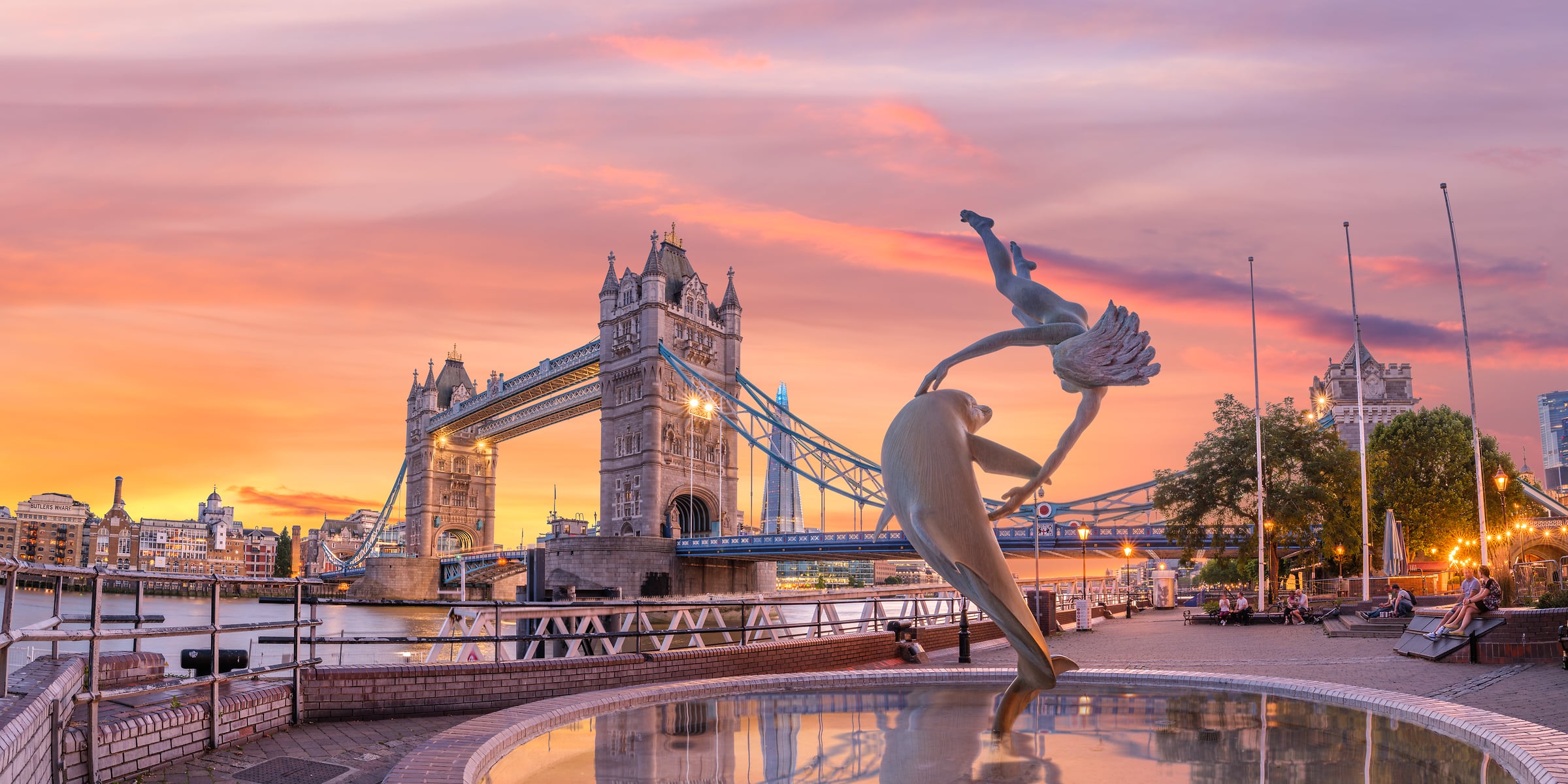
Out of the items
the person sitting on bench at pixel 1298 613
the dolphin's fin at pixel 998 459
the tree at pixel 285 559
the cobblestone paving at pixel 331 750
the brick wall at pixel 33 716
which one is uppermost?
the dolphin's fin at pixel 998 459

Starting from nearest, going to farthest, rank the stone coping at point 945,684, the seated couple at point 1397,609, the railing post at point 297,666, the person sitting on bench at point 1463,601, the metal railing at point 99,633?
1. the metal railing at point 99,633
2. the stone coping at point 945,684
3. the railing post at point 297,666
4. the person sitting on bench at point 1463,601
5. the seated couple at point 1397,609

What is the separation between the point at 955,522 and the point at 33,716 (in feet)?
15.8

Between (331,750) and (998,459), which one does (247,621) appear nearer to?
(331,750)

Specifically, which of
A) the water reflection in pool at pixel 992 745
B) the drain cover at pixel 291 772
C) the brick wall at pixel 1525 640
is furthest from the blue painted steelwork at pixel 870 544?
the drain cover at pixel 291 772

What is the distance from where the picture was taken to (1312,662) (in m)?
14.8

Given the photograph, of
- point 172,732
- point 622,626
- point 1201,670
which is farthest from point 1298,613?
point 172,732

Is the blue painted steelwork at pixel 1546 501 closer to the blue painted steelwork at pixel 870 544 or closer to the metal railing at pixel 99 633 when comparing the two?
the blue painted steelwork at pixel 870 544

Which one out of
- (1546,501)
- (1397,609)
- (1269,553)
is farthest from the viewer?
(1546,501)

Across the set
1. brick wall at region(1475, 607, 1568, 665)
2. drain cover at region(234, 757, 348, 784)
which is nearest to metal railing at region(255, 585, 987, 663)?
drain cover at region(234, 757, 348, 784)

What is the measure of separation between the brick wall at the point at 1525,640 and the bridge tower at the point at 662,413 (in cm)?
5422

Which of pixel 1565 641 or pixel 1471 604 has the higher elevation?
pixel 1471 604

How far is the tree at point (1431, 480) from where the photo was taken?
143ft

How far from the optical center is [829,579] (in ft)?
339

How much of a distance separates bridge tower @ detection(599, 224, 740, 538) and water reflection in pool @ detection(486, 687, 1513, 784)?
58.7 meters
